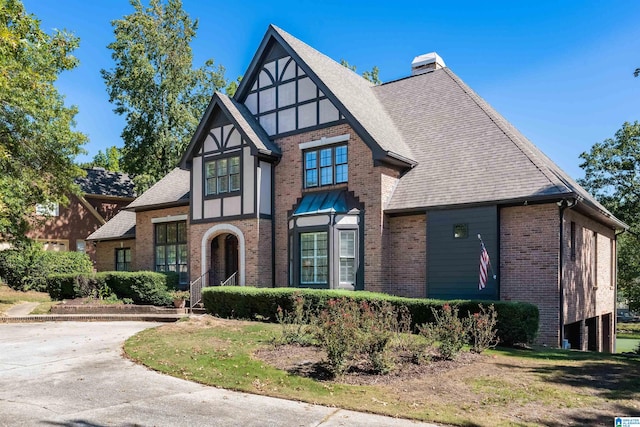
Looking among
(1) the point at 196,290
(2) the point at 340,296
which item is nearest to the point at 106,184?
(1) the point at 196,290

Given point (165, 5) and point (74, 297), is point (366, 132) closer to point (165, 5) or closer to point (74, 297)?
point (74, 297)

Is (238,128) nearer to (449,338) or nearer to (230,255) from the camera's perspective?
(230,255)

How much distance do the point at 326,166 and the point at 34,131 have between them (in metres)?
11.9

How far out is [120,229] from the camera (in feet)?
94.8

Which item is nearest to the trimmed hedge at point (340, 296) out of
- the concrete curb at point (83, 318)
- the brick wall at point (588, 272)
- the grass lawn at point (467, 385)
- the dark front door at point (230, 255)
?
the grass lawn at point (467, 385)

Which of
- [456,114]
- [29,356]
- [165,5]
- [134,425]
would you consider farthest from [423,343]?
[165,5]

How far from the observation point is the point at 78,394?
7.66 metres

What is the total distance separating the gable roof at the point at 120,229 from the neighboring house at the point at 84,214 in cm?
436

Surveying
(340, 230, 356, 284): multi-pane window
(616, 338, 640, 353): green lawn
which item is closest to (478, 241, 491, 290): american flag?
(340, 230, 356, 284): multi-pane window

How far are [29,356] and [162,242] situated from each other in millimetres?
14193

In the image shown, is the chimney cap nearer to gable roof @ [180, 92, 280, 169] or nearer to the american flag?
gable roof @ [180, 92, 280, 169]

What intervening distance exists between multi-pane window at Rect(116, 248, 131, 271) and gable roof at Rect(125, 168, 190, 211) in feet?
12.4

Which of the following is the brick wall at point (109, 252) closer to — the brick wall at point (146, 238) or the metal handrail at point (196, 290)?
the brick wall at point (146, 238)

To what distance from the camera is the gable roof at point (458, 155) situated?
15.3m
